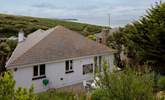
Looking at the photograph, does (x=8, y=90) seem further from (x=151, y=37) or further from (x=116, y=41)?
(x=116, y=41)

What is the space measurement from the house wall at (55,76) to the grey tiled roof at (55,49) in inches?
24.2

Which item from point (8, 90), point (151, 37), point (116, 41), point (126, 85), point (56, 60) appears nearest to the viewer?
point (8, 90)

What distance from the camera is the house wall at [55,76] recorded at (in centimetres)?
2453

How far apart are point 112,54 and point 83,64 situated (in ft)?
14.3

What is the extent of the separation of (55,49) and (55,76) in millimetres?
2795

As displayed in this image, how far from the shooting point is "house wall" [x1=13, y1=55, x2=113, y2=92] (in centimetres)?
2453

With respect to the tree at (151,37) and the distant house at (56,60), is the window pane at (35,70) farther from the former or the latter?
the tree at (151,37)

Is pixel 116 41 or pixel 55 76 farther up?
pixel 116 41

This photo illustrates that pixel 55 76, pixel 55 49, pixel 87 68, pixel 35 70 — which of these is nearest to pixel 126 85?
pixel 35 70

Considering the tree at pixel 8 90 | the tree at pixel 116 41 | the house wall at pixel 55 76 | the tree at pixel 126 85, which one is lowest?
the house wall at pixel 55 76

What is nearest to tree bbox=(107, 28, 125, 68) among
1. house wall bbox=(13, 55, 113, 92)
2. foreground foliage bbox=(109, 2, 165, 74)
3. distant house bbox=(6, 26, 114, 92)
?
distant house bbox=(6, 26, 114, 92)

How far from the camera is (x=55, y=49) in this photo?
28047 millimetres

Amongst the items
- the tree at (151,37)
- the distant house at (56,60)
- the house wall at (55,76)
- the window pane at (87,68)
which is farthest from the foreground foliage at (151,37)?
the window pane at (87,68)

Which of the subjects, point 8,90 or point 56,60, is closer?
point 8,90
